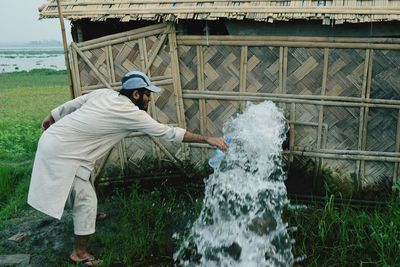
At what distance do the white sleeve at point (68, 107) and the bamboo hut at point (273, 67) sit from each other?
1146mm

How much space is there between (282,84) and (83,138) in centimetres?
232

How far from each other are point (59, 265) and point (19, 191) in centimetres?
265

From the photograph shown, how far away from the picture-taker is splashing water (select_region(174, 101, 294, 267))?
14.8 ft

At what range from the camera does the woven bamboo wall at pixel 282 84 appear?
4867 mm

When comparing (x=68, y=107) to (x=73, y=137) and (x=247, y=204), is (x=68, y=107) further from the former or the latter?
(x=247, y=204)

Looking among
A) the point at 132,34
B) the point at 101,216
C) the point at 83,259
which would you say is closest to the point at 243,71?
the point at 132,34

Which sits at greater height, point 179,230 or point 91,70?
point 91,70

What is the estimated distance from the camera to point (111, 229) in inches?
199

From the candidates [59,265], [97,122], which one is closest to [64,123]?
[97,122]

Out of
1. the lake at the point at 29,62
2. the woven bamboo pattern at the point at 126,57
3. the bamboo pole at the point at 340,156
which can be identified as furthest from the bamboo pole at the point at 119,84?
the lake at the point at 29,62

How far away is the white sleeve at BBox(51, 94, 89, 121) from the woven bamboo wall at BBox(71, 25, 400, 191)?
1152 mm

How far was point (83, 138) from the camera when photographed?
13.5 feet

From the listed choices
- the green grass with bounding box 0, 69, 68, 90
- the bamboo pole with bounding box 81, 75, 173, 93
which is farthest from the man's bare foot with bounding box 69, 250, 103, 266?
the green grass with bounding box 0, 69, 68, 90

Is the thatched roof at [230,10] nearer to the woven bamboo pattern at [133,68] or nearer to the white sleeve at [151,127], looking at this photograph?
the woven bamboo pattern at [133,68]
